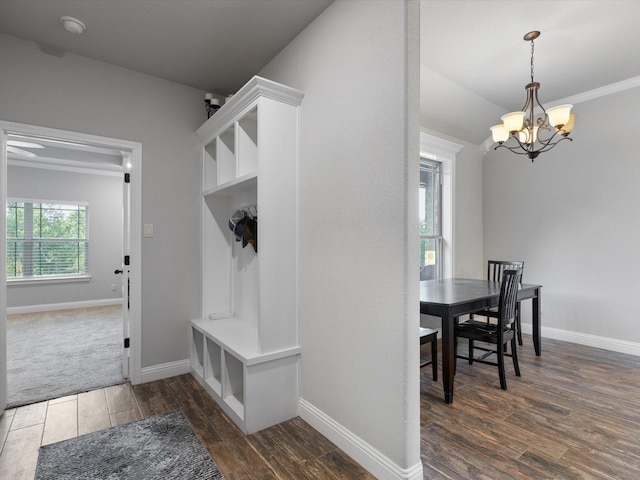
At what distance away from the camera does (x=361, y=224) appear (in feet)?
5.96

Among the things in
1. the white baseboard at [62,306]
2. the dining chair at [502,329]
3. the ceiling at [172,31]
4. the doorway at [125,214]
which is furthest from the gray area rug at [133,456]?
the white baseboard at [62,306]

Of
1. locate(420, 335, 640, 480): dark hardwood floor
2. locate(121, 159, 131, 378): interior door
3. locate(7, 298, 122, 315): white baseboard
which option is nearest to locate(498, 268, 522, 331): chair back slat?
locate(420, 335, 640, 480): dark hardwood floor

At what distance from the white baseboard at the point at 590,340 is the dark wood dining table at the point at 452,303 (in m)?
0.81

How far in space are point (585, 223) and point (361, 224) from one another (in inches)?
135

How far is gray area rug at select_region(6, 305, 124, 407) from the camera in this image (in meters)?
2.79

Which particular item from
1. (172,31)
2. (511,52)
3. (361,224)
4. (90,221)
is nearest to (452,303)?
(361,224)

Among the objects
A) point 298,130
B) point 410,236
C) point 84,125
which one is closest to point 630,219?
point 410,236

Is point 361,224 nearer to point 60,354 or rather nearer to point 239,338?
point 239,338

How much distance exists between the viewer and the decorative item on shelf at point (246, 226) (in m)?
2.65

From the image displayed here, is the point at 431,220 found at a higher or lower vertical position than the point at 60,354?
higher

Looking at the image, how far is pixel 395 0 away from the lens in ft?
5.26

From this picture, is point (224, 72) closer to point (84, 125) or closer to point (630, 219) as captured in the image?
point (84, 125)

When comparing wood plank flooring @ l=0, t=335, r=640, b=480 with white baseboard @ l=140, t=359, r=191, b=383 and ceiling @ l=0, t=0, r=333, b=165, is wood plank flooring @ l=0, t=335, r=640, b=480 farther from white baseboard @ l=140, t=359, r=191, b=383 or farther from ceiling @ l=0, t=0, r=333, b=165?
ceiling @ l=0, t=0, r=333, b=165

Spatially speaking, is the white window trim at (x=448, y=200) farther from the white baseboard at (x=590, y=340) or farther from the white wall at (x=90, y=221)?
the white wall at (x=90, y=221)
